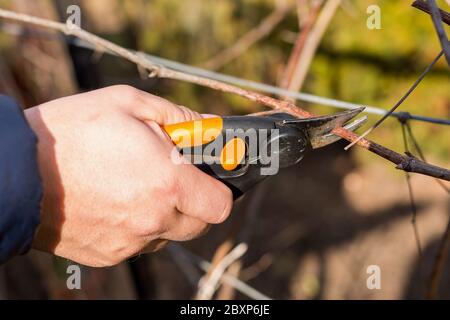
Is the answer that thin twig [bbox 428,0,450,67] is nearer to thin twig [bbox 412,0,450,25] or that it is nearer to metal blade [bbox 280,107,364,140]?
thin twig [bbox 412,0,450,25]

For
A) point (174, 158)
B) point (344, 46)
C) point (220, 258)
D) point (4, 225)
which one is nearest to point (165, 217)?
point (174, 158)

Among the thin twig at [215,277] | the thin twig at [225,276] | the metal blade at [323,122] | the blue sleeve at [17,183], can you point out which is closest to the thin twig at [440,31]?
the metal blade at [323,122]

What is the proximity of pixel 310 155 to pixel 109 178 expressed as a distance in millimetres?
3685

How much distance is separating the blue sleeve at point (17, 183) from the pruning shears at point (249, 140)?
0.93ft

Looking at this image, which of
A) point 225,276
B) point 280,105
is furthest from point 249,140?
point 225,276

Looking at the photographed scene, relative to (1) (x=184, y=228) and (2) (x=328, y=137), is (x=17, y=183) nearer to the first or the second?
(1) (x=184, y=228)

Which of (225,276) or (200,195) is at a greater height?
(200,195)

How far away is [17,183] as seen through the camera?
0.91 m

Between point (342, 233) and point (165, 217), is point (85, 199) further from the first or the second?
point (342, 233)

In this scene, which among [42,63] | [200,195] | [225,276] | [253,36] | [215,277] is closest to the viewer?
[200,195]

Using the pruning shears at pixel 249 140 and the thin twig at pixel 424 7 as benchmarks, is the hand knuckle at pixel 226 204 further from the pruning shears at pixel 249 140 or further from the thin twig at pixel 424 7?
the thin twig at pixel 424 7

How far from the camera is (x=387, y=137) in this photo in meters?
3.65

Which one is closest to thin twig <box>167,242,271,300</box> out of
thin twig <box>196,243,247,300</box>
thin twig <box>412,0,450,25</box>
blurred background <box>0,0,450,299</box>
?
thin twig <box>196,243,247,300</box>

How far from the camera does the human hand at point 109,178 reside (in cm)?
102
